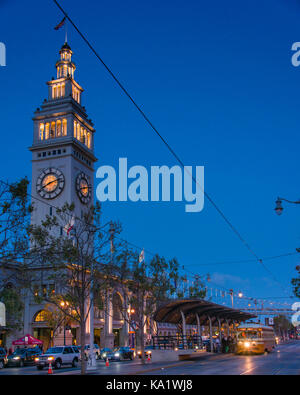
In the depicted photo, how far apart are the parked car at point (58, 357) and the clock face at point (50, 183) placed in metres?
43.5

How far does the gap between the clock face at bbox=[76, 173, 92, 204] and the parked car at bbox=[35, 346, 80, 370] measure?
44.3 metres

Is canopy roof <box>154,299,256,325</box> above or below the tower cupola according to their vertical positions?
below

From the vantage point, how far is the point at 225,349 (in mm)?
56938

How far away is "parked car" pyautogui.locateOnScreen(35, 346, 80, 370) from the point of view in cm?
3994

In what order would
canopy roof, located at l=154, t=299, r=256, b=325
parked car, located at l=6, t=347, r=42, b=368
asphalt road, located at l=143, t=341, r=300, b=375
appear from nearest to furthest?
asphalt road, located at l=143, t=341, r=300, b=375
canopy roof, located at l=154, t=299, r=256, b=325
parked car, located at l=6, t=347, r=42, b=368

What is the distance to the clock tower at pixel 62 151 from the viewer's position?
83.8 metres

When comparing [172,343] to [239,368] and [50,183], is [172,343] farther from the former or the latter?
[50,183]

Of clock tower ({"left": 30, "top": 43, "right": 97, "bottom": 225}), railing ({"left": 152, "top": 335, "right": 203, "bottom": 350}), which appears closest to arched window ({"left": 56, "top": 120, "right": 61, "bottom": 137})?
clock tower ({"left": 30, "top": 43, "right": 97, "bottom": 225})

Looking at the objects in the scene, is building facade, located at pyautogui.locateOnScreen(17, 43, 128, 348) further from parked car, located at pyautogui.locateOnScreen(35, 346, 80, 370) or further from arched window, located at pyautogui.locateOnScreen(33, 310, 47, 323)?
parked car, located at pyautogui.locateOnScreen(35, 346, 80, 370)

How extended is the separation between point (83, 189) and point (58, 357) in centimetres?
4801

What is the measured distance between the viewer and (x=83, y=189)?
86062 mm

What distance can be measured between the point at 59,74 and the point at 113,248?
212 ft

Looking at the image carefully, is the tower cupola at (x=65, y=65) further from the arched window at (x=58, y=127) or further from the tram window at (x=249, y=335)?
the tram window at (x=249, y=335)
